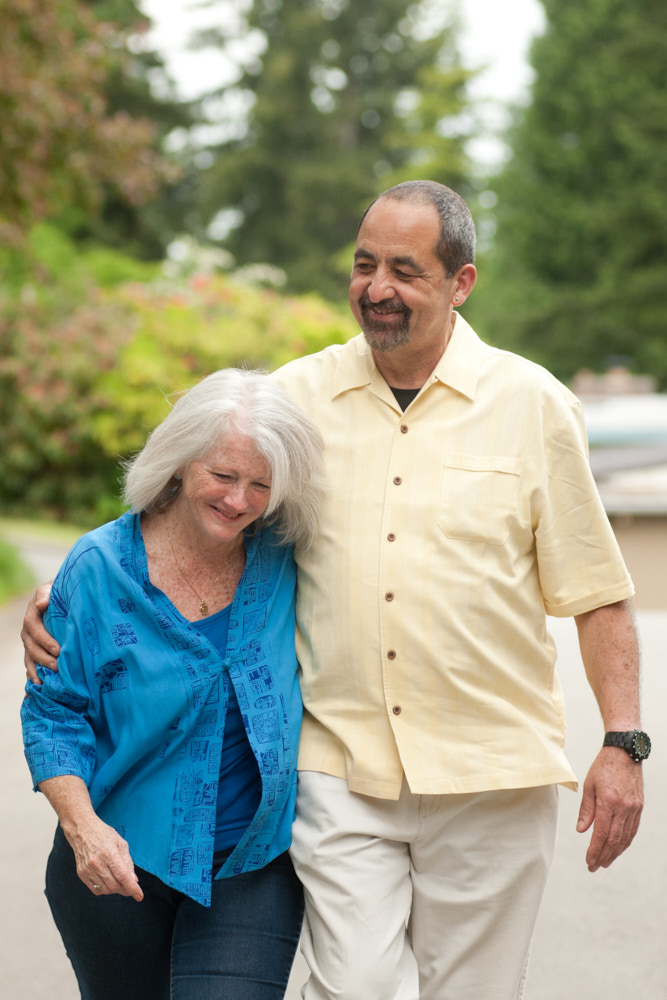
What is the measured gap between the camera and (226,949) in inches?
87.5

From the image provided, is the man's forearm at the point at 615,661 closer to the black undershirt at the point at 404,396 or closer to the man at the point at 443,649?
the man at the point at 443,649

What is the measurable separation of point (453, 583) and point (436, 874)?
0.65 metres

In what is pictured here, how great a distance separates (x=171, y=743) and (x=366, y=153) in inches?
1232

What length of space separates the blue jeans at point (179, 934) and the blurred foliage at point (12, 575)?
19.1 feet

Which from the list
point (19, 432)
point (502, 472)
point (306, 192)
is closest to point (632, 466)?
point (19, 432)

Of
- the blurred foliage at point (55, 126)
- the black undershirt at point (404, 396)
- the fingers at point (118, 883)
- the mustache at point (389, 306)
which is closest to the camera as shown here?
the fingers at point (118, 883)

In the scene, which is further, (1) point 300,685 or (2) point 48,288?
(2) point 48,288

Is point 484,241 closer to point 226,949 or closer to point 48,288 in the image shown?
point 48,288

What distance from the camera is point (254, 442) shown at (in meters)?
2.27

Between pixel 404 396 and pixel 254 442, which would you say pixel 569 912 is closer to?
pixel 404 396

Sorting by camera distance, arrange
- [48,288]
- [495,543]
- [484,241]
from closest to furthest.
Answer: [495,543], [48,288], [484,241]

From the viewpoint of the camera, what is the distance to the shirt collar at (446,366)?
240cm

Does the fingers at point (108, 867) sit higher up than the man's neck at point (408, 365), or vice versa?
the man's neck at point (408, 365)

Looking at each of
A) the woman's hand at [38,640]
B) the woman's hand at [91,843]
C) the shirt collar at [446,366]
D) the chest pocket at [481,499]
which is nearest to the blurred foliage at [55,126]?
the shirt collar at [446,366]
